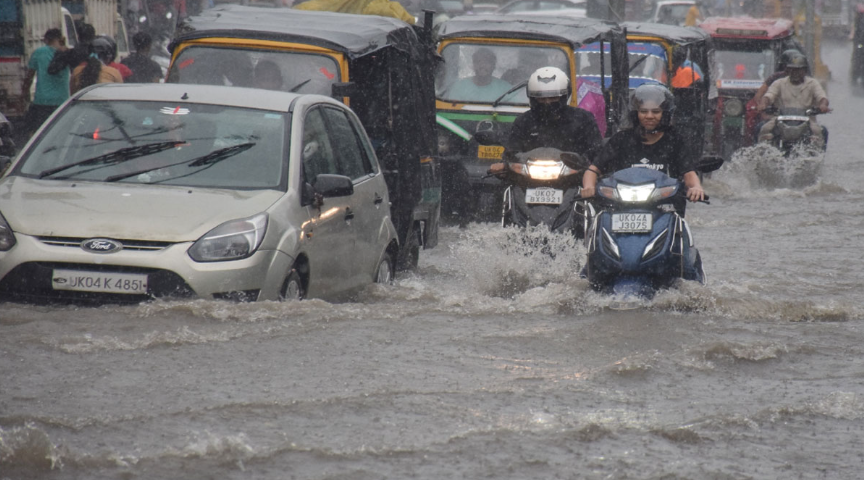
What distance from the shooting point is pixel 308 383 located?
6188 mm

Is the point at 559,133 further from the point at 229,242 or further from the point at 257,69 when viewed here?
the point at 229,242

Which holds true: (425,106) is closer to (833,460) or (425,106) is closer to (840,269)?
(840,269)

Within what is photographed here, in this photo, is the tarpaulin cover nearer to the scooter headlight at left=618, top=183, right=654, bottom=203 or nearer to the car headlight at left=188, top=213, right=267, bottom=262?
the scooter headlight at left=618, top=183, right=654, bottom=203

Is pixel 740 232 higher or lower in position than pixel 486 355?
lower

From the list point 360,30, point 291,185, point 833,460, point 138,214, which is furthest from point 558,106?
point 833,460

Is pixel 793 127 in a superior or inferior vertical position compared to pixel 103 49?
inferior

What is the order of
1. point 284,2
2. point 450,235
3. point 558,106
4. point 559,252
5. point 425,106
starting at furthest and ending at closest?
point 284,2, point 450,235, point 425,106, point 558,106, point 559,252

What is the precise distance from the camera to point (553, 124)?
10016mm

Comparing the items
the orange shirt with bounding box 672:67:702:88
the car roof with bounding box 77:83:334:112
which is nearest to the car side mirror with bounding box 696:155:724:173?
the car roof with bounding box 77:83:334:112

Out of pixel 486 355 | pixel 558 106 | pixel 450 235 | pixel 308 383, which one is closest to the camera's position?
pixel 308 383

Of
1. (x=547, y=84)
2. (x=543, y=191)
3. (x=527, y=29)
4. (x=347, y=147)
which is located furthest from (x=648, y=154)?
(x=527, y=29)

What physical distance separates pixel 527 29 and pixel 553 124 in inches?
215

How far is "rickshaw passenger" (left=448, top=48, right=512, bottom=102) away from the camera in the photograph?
1510cm

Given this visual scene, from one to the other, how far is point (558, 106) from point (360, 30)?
2019 millimetres
